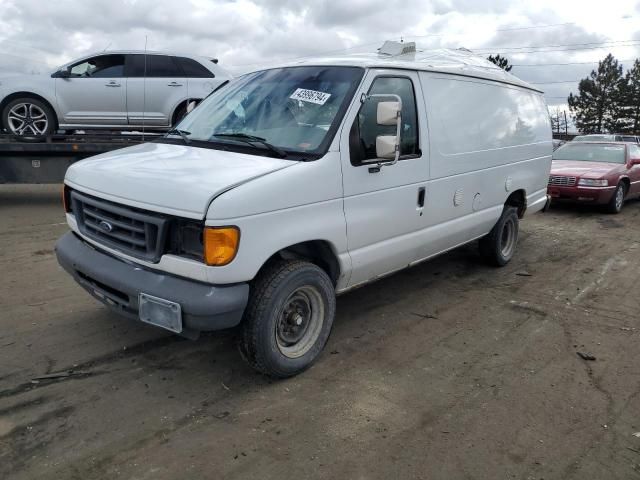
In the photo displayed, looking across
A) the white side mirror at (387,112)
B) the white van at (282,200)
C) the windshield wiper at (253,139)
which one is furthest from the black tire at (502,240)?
the windshield wiper at (253,139)

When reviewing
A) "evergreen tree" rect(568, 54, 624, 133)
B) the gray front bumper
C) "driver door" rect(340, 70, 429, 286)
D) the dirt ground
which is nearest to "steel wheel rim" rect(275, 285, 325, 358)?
the dirt ground

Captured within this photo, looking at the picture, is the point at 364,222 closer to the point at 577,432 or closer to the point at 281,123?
the point at 281,123

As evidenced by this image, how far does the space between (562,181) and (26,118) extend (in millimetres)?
10060

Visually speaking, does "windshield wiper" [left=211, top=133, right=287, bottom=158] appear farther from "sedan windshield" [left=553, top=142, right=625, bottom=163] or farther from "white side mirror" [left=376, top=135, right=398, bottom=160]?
"sedan windshield" [left=553, top=142, right=625, bottom=163]

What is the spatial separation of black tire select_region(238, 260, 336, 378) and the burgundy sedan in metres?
8.34

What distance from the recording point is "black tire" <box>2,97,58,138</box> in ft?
29.5

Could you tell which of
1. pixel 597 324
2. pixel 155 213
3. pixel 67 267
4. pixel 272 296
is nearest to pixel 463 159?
pixel 597 324

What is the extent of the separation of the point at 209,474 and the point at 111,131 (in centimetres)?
818

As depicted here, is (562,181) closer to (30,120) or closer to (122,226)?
(122,226)

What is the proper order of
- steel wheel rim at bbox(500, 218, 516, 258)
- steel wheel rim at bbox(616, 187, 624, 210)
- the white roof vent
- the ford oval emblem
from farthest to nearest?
1. steel wheel rim at bbox(616, 187, 624, 210)
2. steel wheel rim at bbox(500, 218, 516, 258)
3. the white roof vent
4. the ford oval emblem

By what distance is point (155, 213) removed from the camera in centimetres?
310

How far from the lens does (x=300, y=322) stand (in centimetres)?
365

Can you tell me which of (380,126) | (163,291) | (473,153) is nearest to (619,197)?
(473,153)

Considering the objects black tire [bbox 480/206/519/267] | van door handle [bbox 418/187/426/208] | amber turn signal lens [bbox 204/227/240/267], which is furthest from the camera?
black tire [bbox 480/206/519/267]
